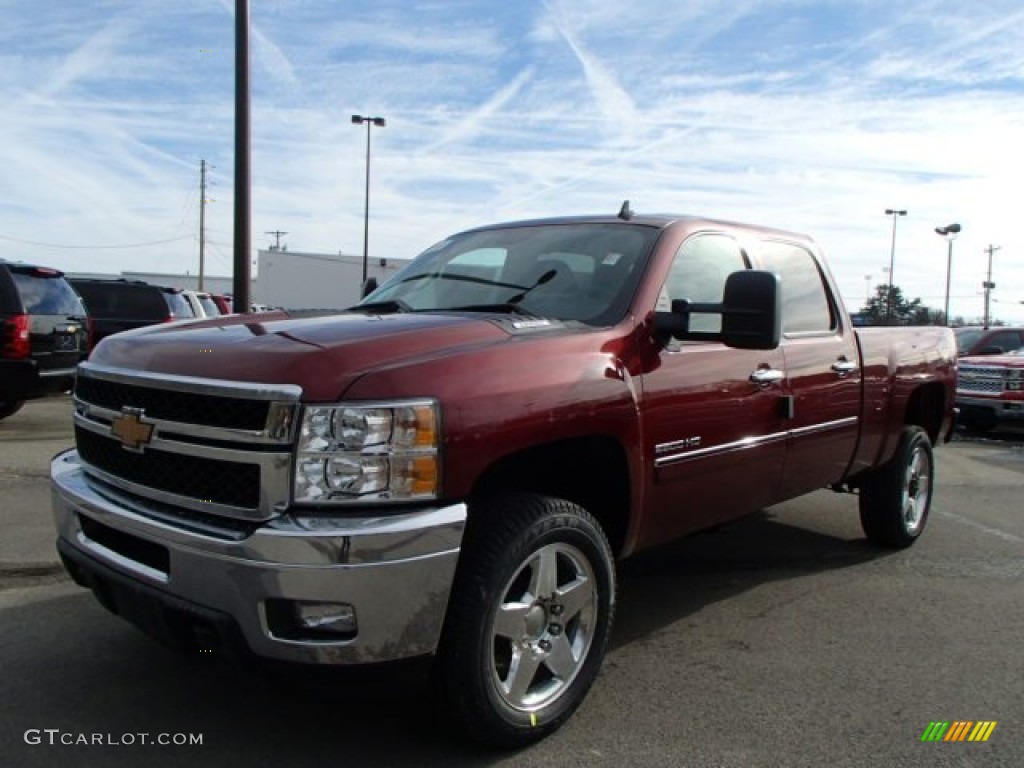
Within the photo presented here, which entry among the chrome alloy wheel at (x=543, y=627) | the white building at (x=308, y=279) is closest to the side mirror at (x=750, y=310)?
the chrome alloy wheel at (x=543, y=627)

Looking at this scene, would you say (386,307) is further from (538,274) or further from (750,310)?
(750,310)

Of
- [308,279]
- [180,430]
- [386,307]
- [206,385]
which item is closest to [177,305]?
[386,307]

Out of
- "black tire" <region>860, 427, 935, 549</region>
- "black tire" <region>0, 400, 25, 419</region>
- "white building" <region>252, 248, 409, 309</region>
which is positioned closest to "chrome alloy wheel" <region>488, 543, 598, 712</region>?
"black tire" <region>860, 427, 935, 549</region>

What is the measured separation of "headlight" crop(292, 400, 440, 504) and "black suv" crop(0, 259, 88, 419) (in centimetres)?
751

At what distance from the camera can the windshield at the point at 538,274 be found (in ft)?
12.0

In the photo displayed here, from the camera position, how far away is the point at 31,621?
397cm

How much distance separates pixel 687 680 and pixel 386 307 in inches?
81.9

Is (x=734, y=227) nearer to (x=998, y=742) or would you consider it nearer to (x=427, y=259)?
(x=427, y=259)

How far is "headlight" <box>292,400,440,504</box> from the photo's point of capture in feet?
8.33

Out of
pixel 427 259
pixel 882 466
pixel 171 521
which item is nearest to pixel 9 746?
pixel 171 521

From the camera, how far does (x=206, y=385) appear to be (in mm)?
2662

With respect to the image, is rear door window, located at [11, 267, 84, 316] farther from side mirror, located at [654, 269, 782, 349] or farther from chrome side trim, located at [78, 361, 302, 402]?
side mirror, located at [654, 269, 782, 349]

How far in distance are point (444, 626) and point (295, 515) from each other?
58 cm

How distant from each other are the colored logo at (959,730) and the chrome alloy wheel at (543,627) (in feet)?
4.26
